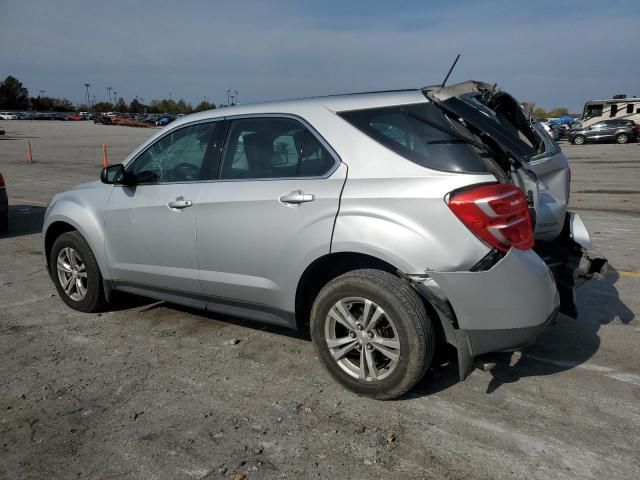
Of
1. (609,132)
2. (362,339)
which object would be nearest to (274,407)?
(362,339)

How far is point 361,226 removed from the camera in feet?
10.8

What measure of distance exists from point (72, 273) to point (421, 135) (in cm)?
342

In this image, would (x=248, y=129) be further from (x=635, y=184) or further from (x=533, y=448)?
(x=635, y=184)

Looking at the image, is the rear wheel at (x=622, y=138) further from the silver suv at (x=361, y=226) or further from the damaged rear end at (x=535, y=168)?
the silver suv at (x=361, y=226)

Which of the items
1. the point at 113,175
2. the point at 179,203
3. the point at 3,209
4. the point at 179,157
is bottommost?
the point at 3,209

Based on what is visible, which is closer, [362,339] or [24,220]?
[362,339]

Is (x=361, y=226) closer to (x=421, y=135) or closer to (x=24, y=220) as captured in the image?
(x=421, y=135)

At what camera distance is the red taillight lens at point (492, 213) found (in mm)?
3021

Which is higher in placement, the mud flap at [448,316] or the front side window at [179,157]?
the front side window at [179,157]

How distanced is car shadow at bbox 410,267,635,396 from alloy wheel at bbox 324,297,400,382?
1.08 feet

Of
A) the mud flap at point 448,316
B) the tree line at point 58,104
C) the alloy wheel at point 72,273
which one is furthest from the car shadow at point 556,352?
the tree line at point 58,104

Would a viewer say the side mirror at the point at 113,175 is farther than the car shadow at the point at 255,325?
Yes

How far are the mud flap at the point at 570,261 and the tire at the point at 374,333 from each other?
39.5 inches

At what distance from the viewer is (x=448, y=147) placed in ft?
10.5
